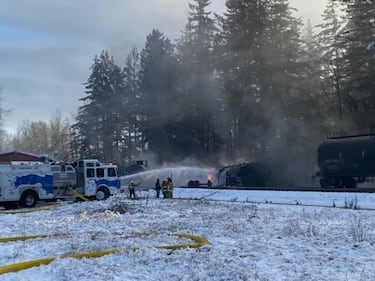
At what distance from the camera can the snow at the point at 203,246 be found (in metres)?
8.30

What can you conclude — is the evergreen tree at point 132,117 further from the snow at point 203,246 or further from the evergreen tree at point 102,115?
the snow at point 203,246

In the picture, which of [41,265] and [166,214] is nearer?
[41,265]

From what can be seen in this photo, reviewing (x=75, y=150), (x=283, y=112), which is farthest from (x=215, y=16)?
(x=75, y=150)

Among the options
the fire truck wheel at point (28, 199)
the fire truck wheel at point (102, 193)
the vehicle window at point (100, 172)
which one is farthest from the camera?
the vehicle window at point (100, 172)

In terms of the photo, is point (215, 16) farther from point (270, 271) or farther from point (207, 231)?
point (270, 271)

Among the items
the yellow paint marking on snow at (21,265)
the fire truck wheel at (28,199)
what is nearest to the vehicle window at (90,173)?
the fire truck wheel at (28,199)

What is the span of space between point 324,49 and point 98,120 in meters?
32.2

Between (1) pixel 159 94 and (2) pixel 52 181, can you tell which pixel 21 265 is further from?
(1) pixel 159 94

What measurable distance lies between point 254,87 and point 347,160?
1932 cm

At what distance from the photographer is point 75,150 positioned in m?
→ 76.1

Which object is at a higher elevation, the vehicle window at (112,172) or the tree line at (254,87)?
the tree line at (254,87)

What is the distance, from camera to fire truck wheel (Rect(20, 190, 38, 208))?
26484 millimetres

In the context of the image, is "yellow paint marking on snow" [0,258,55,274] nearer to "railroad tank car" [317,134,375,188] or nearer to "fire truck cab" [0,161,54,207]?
"fire truck cab" [0,161,54,207]

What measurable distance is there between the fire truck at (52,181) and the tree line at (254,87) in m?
18.3
